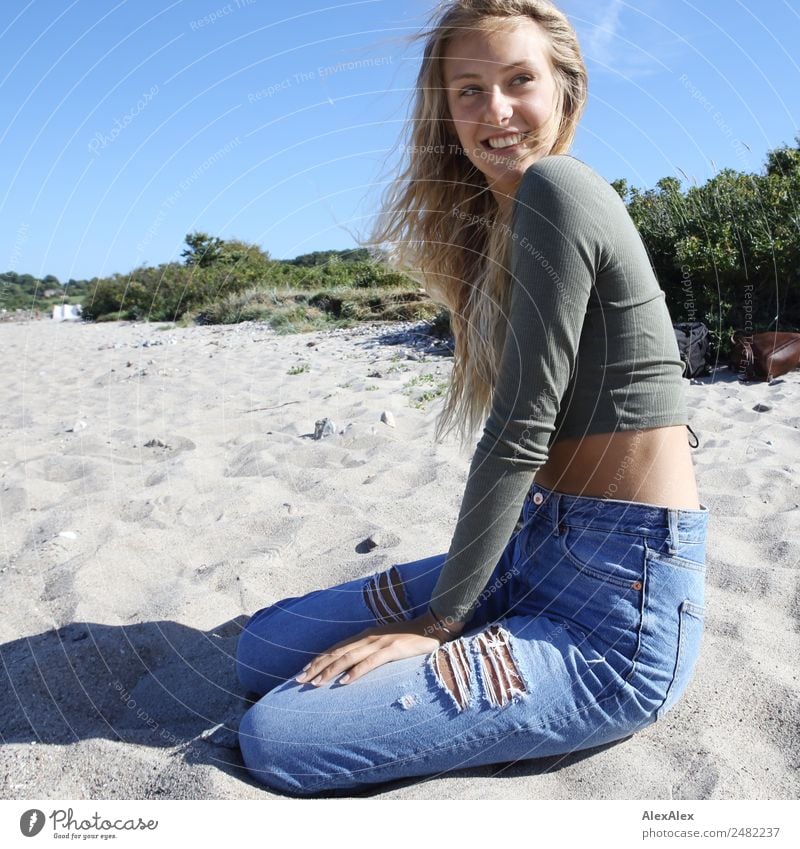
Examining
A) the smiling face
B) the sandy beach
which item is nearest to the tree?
the sandy beach

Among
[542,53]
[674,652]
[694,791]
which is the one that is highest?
[542,53]

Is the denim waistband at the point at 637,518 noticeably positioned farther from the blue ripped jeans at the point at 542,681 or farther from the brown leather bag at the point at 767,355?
the brown leather bag at the point at 767,355

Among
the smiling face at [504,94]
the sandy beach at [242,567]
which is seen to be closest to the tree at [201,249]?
the sandy beach at [242,567]

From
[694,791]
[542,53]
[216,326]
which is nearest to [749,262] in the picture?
[542,53]

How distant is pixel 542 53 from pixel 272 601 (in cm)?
182

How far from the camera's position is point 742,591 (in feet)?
8.04

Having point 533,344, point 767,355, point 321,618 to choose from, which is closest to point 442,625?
point 321,618

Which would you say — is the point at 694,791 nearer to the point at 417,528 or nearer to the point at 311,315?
the point at 417,528

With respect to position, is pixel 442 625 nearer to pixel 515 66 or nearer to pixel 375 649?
pixel 375 649

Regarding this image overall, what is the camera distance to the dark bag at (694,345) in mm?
5418

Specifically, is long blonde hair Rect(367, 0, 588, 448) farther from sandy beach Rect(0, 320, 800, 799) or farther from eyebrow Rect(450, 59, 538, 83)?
sandy beach Rect(0, 320, 800, 799)

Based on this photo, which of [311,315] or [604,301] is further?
[311,315]

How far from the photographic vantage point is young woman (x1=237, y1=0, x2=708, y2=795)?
1.59m

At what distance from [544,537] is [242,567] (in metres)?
1.36
